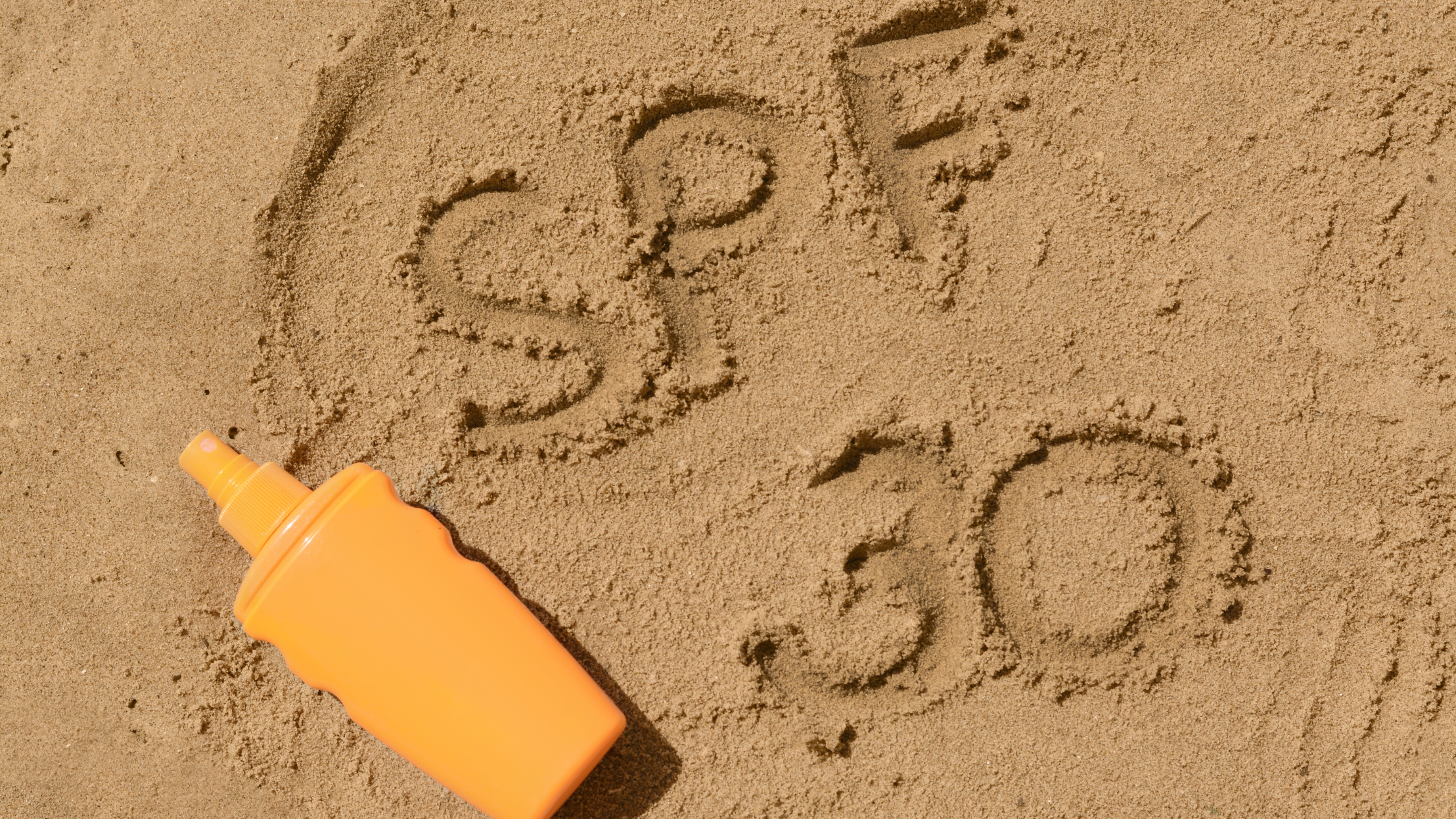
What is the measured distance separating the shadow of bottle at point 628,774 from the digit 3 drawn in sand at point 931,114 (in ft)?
2.18

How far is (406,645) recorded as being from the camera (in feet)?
3.02

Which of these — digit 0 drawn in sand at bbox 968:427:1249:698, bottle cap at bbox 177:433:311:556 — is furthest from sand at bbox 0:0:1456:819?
bottle cap at bbox 177:433:311:556

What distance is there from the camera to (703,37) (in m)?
1.13

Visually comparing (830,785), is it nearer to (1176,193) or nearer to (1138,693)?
(1138,693)

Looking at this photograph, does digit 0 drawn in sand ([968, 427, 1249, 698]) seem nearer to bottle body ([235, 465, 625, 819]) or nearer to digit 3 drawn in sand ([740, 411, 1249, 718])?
digit 3 drawn in sand ([740, 411, 1249, 718])

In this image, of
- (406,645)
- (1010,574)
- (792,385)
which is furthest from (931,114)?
(406,645)

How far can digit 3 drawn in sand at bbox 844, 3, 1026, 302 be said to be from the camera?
1116mm

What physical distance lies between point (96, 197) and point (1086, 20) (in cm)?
130

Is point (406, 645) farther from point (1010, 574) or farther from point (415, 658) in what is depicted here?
point (1010, 574)

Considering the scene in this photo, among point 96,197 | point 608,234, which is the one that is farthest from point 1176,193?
point 96,197

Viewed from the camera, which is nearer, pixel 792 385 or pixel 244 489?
pixel 244 489

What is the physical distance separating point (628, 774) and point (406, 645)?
318 millimetres

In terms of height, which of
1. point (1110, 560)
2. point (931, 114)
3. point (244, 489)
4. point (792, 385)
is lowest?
point (1110, 560)

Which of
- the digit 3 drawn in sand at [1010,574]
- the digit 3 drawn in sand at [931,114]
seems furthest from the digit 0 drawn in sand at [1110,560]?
the digit 3 drawn in sand at [931,114]
